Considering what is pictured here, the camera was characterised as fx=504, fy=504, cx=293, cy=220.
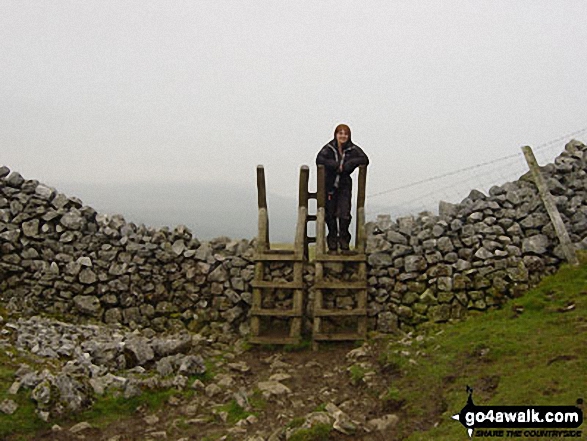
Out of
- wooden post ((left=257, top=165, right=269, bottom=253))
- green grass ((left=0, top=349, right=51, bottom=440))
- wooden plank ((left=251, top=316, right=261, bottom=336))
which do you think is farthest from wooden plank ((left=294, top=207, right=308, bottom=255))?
green grass ((left=0, top=349, right=51, bottom=440))

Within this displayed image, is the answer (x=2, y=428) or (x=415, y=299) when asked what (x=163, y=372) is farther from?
(x=415, y=299)

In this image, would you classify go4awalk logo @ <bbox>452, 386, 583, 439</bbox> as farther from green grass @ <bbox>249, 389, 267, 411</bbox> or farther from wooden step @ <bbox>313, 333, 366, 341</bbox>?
wooden step @ <bbox>313, 333, 366, 341</bbox>

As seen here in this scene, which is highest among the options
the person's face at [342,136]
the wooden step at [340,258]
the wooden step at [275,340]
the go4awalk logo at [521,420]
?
the person's face at [342,136]

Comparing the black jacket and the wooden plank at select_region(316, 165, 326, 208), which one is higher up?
the black jacket

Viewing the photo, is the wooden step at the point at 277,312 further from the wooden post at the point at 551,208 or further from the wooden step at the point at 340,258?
the wooden post at the point at 551,208

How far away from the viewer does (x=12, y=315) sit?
30.2 ft

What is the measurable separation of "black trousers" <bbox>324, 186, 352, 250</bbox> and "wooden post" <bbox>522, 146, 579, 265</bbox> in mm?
3544

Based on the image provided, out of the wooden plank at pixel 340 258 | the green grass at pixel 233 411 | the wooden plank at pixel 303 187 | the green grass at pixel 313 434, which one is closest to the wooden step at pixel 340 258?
the wooden plank at pixel 340 258

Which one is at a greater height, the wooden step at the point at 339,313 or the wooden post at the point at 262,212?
the wooden post at the point at 262,212

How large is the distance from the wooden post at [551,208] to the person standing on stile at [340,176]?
10.5 feet

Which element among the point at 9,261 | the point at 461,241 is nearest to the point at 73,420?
the point at 9,261

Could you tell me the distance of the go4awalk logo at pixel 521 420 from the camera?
4413mm

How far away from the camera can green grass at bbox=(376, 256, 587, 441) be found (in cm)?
521

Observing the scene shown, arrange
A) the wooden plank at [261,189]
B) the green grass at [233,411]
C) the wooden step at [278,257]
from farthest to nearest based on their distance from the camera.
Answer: the wooden plank at [261,189]
the wooden step at [278,257]
the green grass at [233,411]
